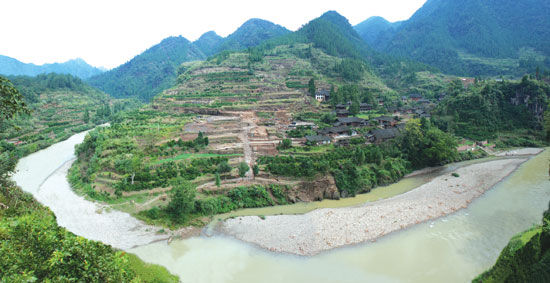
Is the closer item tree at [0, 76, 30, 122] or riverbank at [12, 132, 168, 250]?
tree at [0, 76, 30, 122]

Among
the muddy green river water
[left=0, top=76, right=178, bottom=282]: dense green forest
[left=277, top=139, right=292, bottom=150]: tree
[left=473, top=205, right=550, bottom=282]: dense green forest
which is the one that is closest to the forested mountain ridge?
[left=277, top=139, right=292, bottom=150]: tree

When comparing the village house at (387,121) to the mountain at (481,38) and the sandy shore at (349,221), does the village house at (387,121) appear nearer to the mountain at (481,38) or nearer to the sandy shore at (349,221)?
the sandy shore at (349,221)

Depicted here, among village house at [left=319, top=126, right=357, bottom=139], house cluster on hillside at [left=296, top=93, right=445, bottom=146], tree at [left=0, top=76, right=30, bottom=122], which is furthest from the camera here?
village house at [left=319, top=126, right=357, bottom=139]

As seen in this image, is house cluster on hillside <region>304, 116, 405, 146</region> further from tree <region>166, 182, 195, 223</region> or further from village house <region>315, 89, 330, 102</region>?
tree <region>166, 182, 195, 223</region>

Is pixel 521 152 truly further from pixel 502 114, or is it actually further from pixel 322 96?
pixel 322 96

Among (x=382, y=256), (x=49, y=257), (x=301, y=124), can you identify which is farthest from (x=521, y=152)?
(x=49, y=257)

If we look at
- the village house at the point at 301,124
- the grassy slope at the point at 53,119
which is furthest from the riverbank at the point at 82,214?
the village house at the point at 301,124

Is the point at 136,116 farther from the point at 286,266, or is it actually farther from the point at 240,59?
the point at 286,266
